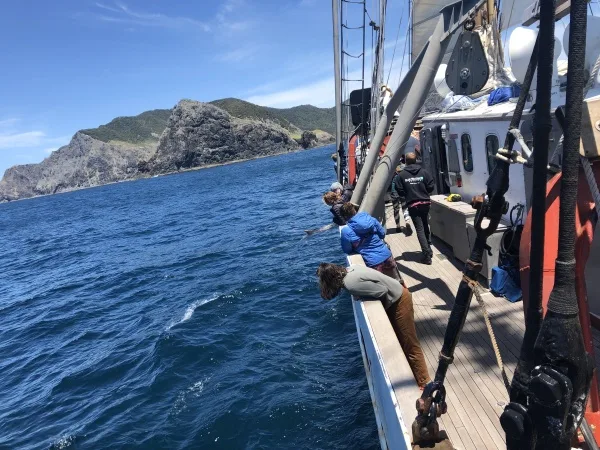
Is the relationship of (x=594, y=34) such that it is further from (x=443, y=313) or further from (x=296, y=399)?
(x=296, y=399)

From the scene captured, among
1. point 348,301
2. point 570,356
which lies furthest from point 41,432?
point 570,356

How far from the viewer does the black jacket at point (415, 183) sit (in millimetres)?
7793

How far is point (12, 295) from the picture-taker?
71.5 feet

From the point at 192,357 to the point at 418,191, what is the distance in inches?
265

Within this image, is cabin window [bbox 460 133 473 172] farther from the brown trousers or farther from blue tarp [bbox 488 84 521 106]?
the brown trousers

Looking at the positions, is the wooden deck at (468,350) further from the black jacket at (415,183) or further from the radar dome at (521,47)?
the radar dome at (521,47)

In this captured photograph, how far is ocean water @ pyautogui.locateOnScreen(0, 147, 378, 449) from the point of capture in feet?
24.5

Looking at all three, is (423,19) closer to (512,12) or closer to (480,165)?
(512,12)

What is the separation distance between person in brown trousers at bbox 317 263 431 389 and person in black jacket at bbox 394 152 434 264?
3.26 meters

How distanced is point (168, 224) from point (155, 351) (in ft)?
86.6

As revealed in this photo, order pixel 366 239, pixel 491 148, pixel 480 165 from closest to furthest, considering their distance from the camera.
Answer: pixel 366 239
pixel 491 148
pixel 480 165

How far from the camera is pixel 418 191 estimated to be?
7875mm

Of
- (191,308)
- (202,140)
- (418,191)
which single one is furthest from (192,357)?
(202,140)

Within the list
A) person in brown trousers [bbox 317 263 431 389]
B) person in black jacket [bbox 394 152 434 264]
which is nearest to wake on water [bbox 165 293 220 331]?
person in black jacket [bbox 394 152 434 264]
